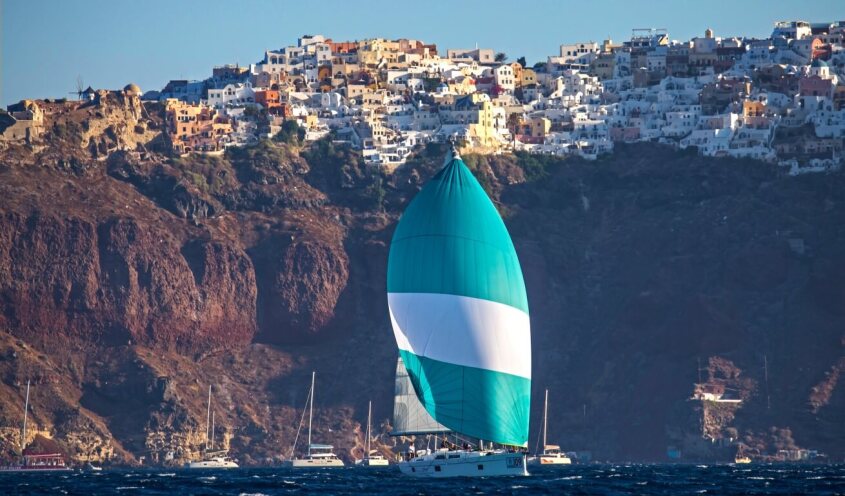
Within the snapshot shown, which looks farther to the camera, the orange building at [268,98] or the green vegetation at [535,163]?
the orange building at [268,98]

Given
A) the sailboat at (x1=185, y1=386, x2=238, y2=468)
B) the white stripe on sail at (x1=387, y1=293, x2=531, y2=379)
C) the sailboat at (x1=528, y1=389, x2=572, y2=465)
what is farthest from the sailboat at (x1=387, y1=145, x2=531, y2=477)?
the sailboat at (x1=185, y1=386, x2=238, y2=468)

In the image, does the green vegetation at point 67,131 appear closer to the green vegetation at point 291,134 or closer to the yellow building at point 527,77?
the green vegetation at point 291,134

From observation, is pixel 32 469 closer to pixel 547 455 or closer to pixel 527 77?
pixel 547 455

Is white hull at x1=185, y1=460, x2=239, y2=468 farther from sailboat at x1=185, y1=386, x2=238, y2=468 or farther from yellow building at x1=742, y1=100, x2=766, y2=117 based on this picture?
yellow building at x1=742, y1=100, x2=766, y2=117

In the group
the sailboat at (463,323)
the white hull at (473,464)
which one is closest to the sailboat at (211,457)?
the white hull at (473,464)

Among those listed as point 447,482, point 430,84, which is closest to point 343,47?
point 430,84

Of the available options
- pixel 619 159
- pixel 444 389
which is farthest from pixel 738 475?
pixel 619 159
